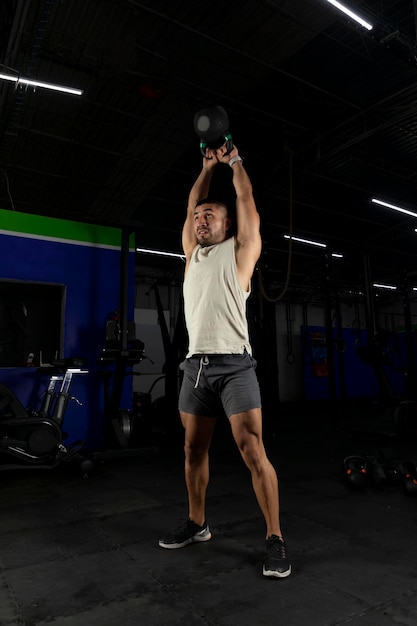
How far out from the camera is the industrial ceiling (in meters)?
4.49

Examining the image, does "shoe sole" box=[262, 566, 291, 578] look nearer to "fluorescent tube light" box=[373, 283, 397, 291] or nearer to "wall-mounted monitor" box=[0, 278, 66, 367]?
"wall-mounted monitor" box=[0, 278, 66, 367]

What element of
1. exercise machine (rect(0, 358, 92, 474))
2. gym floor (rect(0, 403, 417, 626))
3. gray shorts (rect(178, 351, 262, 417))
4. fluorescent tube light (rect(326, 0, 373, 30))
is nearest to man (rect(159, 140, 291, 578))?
gray shorts (rect(178, 351, 262, 417))

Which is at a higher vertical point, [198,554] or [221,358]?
[221,358]

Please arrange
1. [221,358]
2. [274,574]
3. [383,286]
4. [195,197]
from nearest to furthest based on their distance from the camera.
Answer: [274,574]
[221,358]
[195,197]
[383,286]

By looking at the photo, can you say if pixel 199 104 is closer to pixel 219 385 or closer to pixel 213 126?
pixel 213 126

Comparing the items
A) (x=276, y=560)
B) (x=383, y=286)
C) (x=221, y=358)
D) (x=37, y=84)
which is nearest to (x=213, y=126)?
(x=221, y=358)

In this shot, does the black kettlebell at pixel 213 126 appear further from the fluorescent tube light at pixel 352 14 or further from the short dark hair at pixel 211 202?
the fluorescent tube light at pixel 352 14

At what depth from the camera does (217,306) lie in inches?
66.9

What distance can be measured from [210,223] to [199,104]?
4487mm

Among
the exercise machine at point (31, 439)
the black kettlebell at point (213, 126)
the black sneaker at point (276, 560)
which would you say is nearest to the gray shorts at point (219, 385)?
the black sneaker at point (276, 560)

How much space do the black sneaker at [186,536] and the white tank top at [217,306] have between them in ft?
2.46

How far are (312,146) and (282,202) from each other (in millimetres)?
1899

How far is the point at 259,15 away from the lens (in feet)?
14.4

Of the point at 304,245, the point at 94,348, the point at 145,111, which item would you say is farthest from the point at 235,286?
the point at 304,245
